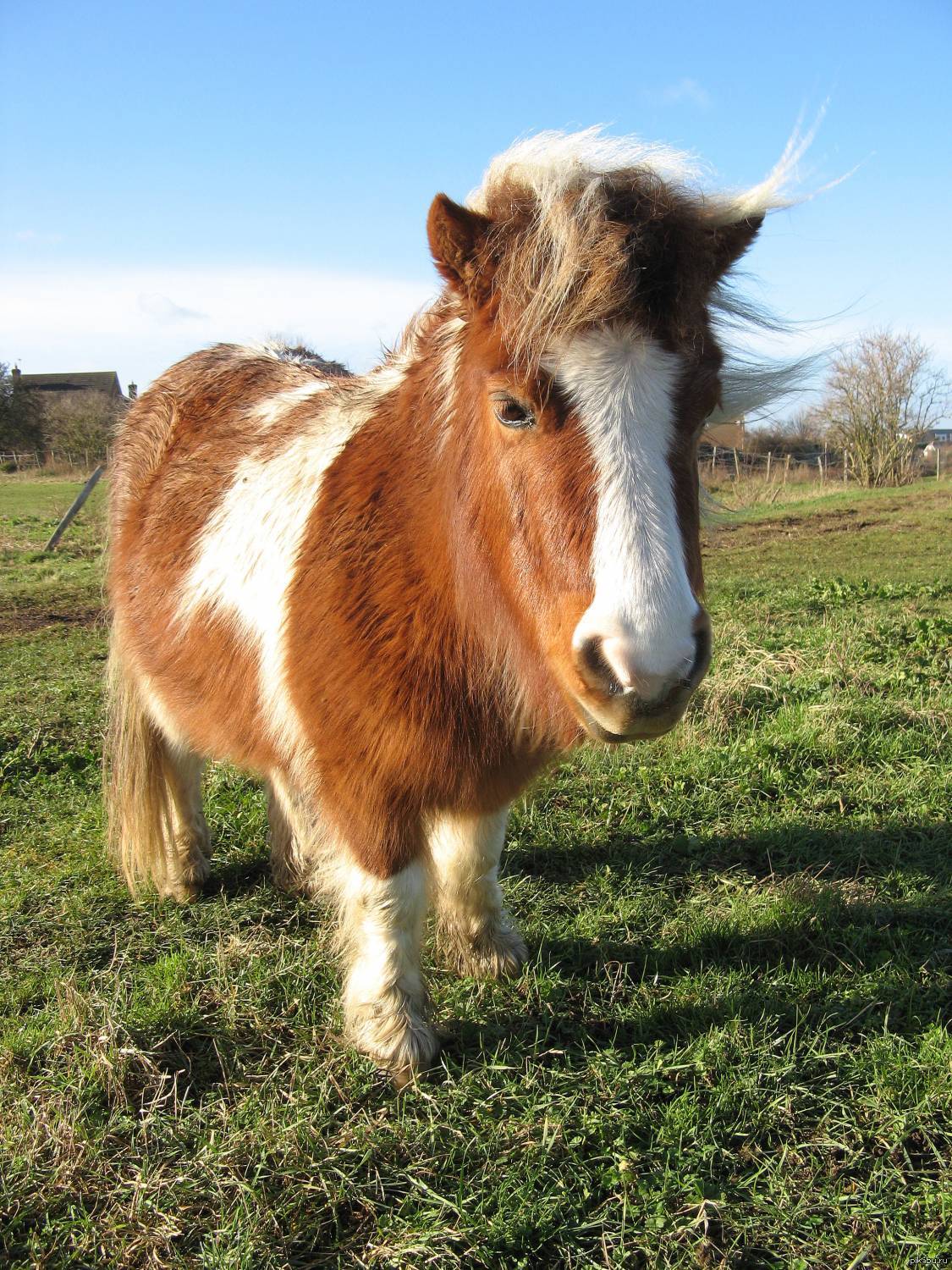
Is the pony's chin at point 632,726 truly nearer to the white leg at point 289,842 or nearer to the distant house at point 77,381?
the white leg at point 289,842

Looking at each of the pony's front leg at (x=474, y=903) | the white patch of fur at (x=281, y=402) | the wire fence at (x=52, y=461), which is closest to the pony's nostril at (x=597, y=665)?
the pony's front leg at (x=474, y=903)

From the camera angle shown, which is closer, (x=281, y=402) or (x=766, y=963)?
(x=766, y=963)

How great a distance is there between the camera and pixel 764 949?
10.2 feet

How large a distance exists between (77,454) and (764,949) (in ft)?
116

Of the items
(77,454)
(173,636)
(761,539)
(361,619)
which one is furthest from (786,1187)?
(77,454)

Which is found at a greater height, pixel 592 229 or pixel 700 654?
pixel 592 229

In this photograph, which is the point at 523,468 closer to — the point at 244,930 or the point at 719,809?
the point at 244,930

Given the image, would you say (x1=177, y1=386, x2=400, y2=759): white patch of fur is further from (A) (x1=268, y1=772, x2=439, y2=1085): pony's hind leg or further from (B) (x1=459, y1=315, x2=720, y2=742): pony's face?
(B) (x1=459, y1=315, x2=720, y2=742): pony's face

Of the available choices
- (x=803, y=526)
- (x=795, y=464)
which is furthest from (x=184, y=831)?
(x=795, y=464)

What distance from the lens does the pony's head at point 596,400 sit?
1.76m

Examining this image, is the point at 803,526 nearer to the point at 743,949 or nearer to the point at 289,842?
the point at 743,949

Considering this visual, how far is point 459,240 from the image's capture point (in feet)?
6.83

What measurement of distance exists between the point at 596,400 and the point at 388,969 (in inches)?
73.9

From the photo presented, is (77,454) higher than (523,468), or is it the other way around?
(77,454)
